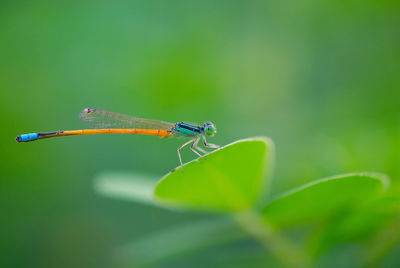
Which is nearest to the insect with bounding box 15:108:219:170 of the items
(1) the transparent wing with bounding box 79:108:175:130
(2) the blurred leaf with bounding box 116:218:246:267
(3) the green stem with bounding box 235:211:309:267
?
(1) the transparent wing with bounding box 79:108:175:130

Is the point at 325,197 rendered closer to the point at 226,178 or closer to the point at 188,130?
the point at 226,178

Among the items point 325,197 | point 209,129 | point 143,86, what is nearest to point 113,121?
point 143,86

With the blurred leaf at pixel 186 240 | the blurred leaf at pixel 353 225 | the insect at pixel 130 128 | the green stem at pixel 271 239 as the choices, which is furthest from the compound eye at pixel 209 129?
the blurred leaf at pixel 353 225

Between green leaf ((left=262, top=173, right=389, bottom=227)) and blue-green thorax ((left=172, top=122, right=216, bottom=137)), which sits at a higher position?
blue-green thorax ((left=172, top=122, right=216, bottom=137))

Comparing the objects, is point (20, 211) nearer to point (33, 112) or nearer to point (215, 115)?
point (33, 112)

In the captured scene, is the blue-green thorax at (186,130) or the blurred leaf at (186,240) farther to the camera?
the blue-green thorax at (186,130)

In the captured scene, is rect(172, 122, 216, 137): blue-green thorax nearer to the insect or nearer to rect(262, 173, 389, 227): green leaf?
the insect

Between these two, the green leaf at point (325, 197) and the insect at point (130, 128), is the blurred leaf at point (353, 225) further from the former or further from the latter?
the insect at point (130, 128)
